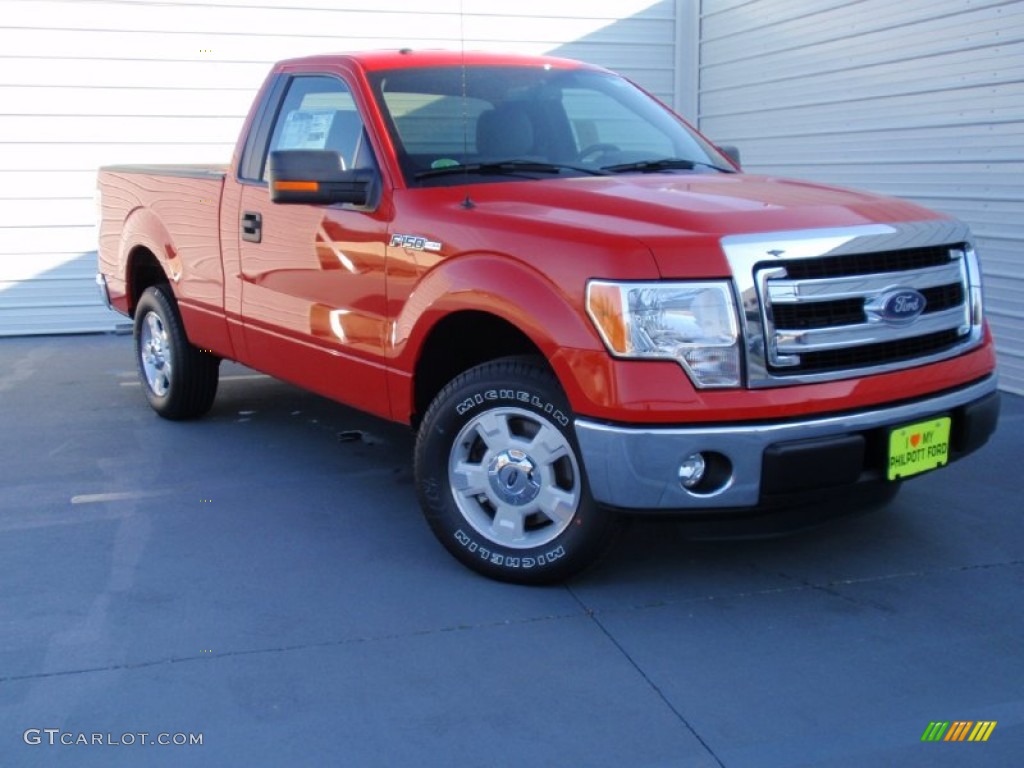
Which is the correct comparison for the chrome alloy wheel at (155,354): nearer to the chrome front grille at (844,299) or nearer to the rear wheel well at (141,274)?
the rear wheel well at (141,274)

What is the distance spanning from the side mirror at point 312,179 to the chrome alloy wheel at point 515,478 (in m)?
1.13

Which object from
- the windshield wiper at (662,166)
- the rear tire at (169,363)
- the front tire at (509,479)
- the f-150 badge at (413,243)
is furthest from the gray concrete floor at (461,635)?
the windshield wiper at (662,166)

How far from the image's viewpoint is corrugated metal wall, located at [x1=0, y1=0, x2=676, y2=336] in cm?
971

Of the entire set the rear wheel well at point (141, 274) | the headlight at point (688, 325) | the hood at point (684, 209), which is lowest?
the rear wheel well at point (141, 274)

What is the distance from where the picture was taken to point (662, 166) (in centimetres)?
503

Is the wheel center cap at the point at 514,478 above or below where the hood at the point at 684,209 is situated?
below

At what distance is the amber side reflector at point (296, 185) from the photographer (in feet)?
14.9

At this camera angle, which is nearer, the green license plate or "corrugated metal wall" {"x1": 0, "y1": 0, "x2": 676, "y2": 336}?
the green license plate

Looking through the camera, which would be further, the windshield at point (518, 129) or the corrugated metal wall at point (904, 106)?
the corrugated metal wall at point (904, 106)

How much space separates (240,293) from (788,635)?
10.6 feet

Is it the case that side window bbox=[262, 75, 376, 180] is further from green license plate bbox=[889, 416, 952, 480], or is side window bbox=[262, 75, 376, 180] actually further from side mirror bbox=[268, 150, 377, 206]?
green license plate bbox=[889, 416, 952, 480]

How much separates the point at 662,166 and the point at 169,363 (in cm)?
325

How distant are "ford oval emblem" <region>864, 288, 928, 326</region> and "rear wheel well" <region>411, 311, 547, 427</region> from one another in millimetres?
1266

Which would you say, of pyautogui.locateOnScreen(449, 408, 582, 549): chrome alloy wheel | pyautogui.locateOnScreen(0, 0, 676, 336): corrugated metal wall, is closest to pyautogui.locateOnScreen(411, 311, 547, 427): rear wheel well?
pyautogui.locateOnScreen(449, 408, 582, 549): chrome alloy wheel
